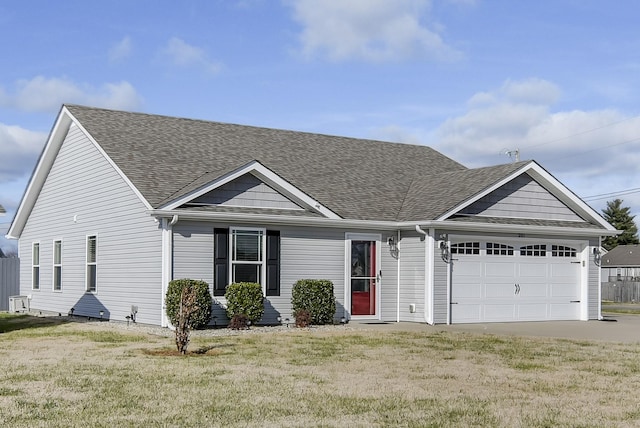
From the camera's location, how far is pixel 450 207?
22.4 m

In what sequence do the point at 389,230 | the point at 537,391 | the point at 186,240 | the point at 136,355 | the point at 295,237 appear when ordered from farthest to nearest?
1. the point at 389,230
2. the point at 295,237
3. the point at 186,240
4. the point at 136,355
5. the point at 537,391

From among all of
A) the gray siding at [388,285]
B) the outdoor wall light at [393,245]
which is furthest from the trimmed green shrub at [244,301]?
the outdoor wall light at [393,245]

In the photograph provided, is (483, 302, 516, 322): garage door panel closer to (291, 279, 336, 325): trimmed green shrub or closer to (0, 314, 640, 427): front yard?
(291, 279, 336, 325): trimmed green shrub

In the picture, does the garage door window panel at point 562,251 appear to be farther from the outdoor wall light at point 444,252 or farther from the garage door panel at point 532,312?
the outdoor wall light at point 444,252

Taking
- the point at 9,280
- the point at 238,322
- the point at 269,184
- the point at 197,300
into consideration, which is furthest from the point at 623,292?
the point at 197,300

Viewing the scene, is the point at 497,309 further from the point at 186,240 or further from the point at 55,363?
the point at 55,363

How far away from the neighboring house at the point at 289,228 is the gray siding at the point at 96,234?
0.06 meters

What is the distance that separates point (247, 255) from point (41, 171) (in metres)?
10.1

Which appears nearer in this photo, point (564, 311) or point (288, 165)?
point (564, 311)

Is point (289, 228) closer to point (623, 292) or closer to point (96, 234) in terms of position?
point (96, 234)

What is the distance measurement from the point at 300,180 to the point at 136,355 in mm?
10568

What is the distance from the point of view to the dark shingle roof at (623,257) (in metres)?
69.2

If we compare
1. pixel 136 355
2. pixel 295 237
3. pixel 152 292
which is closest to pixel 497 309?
pixel 295 237

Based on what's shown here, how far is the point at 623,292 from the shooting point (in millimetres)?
53250
